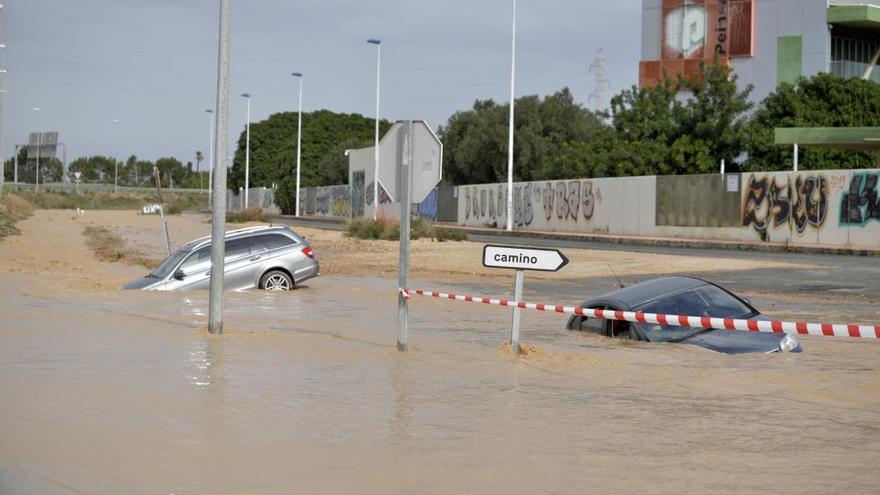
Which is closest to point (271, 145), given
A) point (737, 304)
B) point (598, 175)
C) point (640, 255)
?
point (598, 175)

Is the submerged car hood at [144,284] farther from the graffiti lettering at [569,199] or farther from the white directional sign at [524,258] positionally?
the graffiti lettering at [569,199]

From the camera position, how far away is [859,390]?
11.1 meters

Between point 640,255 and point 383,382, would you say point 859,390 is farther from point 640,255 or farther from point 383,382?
point 640,255

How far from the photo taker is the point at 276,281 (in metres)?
22.0

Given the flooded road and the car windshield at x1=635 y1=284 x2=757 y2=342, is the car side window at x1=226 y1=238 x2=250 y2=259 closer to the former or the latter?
the flooded road

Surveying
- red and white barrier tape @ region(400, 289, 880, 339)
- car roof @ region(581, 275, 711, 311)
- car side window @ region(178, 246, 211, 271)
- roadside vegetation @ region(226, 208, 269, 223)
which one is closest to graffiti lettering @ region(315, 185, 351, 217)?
roadside vegetation @ region(226, 208, 269, 223)

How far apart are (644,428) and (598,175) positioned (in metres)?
51.5

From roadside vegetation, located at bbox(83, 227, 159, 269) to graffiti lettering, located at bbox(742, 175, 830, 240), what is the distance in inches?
842

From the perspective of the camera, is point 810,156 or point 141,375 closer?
point 141,375

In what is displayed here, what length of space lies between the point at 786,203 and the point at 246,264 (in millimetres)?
25345

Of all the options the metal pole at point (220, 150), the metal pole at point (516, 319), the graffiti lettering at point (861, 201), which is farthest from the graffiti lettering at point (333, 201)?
the metal pole at point (516, 319)

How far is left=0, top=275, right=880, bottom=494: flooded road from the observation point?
24.2 ft

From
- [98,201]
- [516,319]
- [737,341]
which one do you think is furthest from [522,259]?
[98,201]

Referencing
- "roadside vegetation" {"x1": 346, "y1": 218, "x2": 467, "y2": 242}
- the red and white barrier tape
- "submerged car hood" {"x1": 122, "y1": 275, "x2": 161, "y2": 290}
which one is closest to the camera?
the red and white barrier tape
